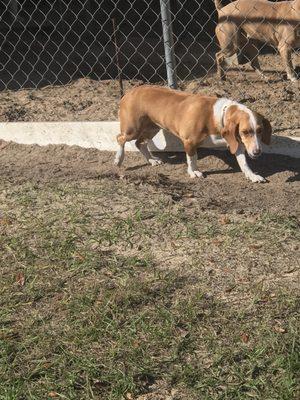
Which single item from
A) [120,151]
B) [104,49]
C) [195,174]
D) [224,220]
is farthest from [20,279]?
Result: [104,49]

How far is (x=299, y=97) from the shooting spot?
6.87 m

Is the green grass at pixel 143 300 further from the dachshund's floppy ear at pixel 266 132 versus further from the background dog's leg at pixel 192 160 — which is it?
the dachshund's floppy ear at pixel 266 132

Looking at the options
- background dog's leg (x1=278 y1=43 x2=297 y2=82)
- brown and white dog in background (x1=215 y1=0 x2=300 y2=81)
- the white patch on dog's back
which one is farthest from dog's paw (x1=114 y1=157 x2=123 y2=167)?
brown and white dog in background (x1=215 y1=0 x2=300 y2=81)

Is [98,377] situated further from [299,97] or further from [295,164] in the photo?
[299,97]

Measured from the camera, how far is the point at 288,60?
809 centimetres

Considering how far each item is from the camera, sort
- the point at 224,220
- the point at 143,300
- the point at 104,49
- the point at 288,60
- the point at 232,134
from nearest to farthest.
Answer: the point at 143,300
the point at 224,220
the point at 232,134
the point at 288,60
the point at 104,49

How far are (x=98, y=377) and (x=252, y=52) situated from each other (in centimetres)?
605

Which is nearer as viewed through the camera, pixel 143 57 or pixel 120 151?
pixel 120 151

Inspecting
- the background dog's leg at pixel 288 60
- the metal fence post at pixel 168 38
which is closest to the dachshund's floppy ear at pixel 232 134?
the metal fence post at pixel 168 38

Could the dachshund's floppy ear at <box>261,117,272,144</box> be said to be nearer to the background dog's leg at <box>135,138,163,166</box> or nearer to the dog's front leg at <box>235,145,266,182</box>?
the dog's front leg at <box>235,145,266,182</box>

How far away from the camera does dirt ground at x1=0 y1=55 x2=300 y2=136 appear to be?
659cm

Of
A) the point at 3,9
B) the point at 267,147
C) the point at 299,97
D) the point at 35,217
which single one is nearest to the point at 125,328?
the point at 35,217

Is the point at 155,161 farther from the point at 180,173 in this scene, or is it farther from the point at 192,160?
the point at 192,160

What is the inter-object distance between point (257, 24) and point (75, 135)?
2947 millimetres
